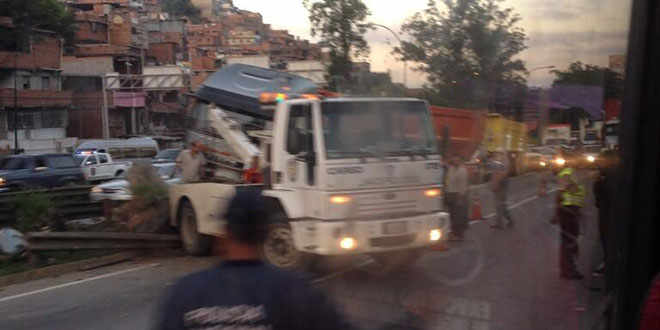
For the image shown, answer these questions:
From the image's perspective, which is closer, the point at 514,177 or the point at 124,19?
the point at 514,177

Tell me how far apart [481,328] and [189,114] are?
7.04m

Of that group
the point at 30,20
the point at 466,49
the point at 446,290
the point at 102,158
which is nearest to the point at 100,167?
the point at 102,158

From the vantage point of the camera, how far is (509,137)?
3852 millimetres

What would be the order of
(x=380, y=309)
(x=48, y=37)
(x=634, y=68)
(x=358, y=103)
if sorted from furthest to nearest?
1. (x=48, y=37)
2. (x=358, y=103)
3. (x=380, y=309)
4. (x=634, y=68)

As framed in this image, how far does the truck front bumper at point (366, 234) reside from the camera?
6707 millimetres

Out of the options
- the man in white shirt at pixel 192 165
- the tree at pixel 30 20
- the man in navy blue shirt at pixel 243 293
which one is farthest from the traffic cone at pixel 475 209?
the tree at pixel 30 20

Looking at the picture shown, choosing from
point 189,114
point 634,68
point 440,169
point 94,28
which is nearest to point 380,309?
point 440,169

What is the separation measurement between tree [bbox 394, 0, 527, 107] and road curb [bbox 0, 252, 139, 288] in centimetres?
631

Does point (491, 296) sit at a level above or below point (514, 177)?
below

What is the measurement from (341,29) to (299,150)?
1600 millimetres

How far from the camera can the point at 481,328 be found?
490cm

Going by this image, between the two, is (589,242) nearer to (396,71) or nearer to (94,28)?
(396,71)

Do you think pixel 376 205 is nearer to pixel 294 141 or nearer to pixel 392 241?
pixel 392 241

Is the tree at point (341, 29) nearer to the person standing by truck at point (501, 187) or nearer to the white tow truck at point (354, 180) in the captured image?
the white tow truck at point (354, 180)
